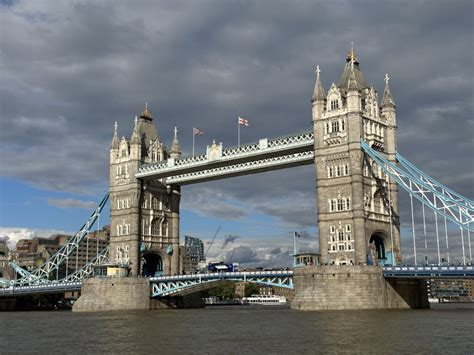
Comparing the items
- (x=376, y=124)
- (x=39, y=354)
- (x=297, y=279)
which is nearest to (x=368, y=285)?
(x=297, y=279)

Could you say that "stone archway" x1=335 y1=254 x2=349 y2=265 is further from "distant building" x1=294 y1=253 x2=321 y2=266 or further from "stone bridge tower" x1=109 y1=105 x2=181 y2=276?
"stone bridge tower" x1=109 y1=105 x2=181 y2=276

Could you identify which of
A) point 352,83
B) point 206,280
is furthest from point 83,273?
point 352,83

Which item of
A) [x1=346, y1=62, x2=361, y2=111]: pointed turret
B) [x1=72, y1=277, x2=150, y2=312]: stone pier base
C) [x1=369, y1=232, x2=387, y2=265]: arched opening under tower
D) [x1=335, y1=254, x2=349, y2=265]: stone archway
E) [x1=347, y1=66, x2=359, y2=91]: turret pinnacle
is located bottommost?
[x1=72, y1=277, x2=150, y2=312]: stone pier base

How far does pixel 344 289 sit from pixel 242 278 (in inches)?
718

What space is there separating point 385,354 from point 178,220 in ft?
263

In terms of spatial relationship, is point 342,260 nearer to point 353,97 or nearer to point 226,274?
point 226,274

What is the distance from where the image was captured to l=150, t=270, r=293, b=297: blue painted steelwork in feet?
275

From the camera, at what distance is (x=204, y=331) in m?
53.7

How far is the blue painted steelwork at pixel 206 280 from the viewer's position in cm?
8394

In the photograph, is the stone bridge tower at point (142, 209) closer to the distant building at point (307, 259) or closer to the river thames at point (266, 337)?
the distant building at point (307, 259)

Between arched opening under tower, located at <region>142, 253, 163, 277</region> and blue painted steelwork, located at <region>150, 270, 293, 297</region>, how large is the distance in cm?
979

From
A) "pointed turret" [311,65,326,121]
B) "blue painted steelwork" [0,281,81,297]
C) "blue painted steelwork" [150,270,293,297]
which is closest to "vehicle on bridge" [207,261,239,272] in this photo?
"blue painted steelwork" [150,270,293,297]

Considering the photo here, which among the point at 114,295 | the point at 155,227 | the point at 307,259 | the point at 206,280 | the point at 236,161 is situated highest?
the point at 236,161

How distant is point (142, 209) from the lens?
108 m
